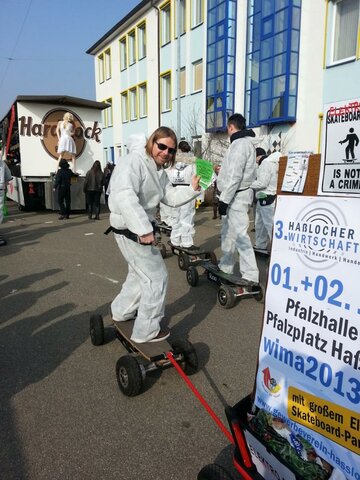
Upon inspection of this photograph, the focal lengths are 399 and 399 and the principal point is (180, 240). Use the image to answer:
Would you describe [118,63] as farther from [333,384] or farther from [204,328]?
[333,384]

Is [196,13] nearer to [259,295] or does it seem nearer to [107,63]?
[107,63]

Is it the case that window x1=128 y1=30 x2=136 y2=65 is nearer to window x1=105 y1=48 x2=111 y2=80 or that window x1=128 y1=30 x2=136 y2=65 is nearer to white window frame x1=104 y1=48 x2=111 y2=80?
white window frame x1=104 y1=48 x2=111 y2=80

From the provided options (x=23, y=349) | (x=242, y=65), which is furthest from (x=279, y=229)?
(x=242, y=65)

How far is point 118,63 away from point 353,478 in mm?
32328

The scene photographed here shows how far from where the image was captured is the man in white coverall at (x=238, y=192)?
491 cm

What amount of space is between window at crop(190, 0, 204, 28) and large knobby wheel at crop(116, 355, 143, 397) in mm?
20962

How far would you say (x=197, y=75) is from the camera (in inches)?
831

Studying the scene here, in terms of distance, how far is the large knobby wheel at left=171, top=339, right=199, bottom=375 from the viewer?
3.22 metres

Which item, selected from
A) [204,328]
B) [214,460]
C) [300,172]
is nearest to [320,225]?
[300,172]

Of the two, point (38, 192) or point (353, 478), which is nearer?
point (353, 478)

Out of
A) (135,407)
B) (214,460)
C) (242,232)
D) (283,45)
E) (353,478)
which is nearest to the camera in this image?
(353,478)

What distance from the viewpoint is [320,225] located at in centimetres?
175

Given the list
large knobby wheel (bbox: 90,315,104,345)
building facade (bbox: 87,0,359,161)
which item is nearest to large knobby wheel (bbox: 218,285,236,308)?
large knobby wheel (bbox: 90,315,104,345)

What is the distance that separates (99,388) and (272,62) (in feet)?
50.3
